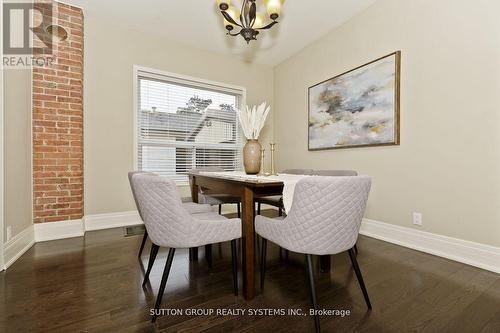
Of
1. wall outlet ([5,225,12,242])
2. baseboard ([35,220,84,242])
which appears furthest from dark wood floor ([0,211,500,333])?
baseboard ([35,220,84,242])

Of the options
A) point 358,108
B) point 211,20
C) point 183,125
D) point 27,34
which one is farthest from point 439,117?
point 27,34

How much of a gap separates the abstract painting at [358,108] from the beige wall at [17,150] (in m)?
3.43

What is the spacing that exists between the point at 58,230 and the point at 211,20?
125 inches

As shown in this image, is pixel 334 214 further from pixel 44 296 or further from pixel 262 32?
pixel 262 32

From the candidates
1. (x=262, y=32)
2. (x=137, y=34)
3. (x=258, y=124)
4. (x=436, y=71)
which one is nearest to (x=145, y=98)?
(x=137, y=34)

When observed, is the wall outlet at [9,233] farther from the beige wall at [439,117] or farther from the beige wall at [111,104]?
the beige wall at [439,117]

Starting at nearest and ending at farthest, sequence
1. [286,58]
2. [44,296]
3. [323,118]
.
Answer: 1. [44,296]
2. [323,118]
3. [286,58]

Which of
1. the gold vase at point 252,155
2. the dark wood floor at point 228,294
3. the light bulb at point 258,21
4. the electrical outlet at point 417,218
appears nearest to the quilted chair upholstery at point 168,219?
the dark wood floor at point 228,294

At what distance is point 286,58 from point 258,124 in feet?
8.69

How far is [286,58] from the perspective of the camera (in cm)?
414

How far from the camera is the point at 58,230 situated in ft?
8.68

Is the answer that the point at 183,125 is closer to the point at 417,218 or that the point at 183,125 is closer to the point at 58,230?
the point at 58,230

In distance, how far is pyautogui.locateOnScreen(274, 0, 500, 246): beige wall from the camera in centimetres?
193

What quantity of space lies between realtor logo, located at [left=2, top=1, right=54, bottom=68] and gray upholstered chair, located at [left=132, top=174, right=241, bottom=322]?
2.03m
